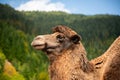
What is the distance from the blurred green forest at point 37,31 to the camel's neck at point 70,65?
13.3 metres

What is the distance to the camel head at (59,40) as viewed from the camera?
11.4 ft

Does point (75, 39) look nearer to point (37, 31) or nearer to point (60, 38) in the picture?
point (60, 38)

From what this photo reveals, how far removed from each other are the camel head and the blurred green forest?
43.5ft

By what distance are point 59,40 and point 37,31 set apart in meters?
16.5

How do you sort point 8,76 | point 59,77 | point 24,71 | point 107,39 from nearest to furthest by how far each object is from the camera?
point 59,77 → point 8,76 → point 24,71 → point 107,39

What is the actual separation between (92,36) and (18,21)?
341 cm

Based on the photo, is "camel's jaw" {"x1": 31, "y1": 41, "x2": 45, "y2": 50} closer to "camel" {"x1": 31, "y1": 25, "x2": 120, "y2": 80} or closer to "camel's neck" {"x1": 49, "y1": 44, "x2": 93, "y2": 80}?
"camel" {"x1": 31, "y1": 25, "x2": 120, "y2": 80}

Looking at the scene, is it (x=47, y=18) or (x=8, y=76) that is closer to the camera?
(x=8, y=76)

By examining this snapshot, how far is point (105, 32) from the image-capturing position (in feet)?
63.6

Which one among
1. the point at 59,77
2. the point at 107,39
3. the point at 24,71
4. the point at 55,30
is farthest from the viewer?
the point at 107,39

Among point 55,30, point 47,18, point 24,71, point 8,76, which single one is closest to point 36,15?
point 47,18

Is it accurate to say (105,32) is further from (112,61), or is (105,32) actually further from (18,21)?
(112,61)

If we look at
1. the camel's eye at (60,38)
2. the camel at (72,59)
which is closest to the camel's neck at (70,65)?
the camel at (72,59)

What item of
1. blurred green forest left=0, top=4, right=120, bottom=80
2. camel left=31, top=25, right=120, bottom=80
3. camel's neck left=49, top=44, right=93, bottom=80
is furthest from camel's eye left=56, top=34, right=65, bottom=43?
blurred green forest left=0, top=4, right=120, bottom=80
